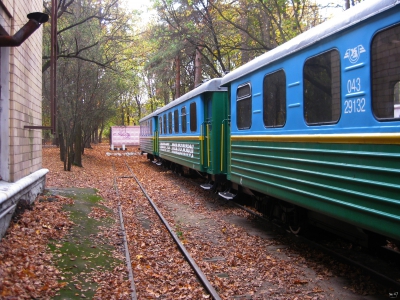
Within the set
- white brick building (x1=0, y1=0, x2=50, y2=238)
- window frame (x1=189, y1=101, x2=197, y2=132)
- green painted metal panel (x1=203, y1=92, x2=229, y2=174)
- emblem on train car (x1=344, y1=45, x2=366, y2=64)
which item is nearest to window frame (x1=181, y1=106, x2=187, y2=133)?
window frame (x1=189, y1=101, x2=197, y2=132)

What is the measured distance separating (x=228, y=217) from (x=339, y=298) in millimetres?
4628

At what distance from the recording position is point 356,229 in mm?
4980

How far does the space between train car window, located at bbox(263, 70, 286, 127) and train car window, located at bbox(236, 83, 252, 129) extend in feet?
2.52

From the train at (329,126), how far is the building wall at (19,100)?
4006 mm

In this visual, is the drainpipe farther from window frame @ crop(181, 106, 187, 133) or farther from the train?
A: window frame @ crop(181, 106, 187, 133)

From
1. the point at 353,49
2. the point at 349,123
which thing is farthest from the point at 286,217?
the point at 353,49

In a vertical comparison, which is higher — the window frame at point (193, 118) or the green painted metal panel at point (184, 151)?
the window frame at point (193, 118)

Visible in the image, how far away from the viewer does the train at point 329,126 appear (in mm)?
3854

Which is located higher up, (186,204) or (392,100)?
(392,100)

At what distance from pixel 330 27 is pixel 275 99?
176cm

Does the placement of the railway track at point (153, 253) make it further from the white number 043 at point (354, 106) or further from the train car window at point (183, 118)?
the train car window at point (183, 118)

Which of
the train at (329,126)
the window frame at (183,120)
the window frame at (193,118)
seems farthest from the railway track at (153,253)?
the window frame at (183,120)

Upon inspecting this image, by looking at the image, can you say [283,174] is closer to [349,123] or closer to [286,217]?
[286,217]

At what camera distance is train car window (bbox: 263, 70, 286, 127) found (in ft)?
19.8
